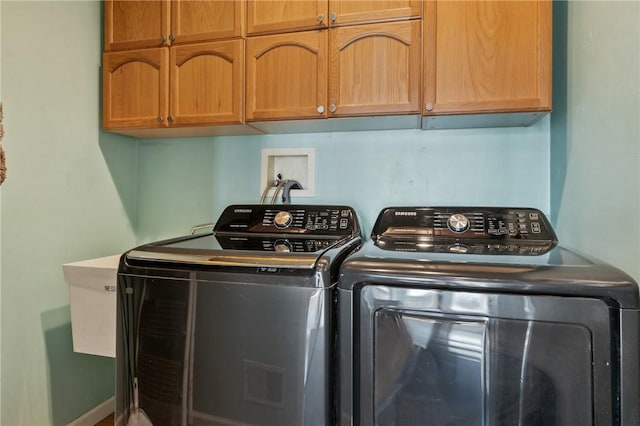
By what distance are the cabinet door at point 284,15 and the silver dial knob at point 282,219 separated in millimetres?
802

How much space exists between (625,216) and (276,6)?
1.49m

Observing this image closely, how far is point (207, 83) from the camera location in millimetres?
1664

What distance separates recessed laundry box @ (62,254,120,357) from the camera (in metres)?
1.44

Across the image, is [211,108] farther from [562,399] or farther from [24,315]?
[562,399]

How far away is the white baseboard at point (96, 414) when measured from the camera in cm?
178

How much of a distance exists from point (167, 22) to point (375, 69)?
1.01 meters

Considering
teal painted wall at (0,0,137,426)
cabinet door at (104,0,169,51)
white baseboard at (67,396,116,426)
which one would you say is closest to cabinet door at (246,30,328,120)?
cabinet door at (104,0,169,51)

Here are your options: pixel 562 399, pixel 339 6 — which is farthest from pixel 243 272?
pixel 339 6

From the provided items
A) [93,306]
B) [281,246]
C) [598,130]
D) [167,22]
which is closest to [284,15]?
[167,22]

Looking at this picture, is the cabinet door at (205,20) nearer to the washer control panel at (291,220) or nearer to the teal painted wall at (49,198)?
the teal painted wall at (49,198)

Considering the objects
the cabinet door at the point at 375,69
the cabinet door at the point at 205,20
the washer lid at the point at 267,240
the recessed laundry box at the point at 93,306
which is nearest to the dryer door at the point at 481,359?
the washer lid at the point at 267,240

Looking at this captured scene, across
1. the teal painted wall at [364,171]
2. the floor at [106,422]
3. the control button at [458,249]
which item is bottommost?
the floor at [106,422]

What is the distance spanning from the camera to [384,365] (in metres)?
0.96

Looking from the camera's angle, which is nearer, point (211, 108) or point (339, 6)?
point (339, 6)
